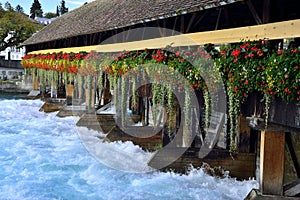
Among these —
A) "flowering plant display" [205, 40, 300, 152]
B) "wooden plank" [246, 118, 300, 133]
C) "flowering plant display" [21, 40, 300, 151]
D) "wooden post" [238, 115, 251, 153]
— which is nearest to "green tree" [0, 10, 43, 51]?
"flowering plant display" [21, 40, 300, 151]

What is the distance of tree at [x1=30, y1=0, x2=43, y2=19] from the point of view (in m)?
58.0

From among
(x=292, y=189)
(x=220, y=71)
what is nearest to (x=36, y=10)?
(x=220, y=71)

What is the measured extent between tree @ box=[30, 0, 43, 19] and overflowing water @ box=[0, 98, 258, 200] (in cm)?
5238

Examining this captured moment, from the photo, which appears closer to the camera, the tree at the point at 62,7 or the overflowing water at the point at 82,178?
the overflowing water at the point at 82,178

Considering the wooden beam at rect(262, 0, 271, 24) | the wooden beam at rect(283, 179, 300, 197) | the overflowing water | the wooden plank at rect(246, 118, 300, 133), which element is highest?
the wooden beam at rect(262, 0, 271, 24)

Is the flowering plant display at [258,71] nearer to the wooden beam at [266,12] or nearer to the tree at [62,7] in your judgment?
the wooden beam at [266,12]

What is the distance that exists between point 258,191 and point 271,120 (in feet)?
3.24

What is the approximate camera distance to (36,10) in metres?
58.9

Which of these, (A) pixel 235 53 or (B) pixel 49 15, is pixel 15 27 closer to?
(A) pixel 235 53

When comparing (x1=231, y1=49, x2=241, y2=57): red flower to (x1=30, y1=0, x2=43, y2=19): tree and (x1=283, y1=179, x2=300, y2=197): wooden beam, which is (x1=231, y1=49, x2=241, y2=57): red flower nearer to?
(x1=283, y1=179, x2=300, y2=197): wooden beam

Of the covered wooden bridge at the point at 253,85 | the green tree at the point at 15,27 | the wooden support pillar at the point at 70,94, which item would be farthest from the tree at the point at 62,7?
the covered wooden bridge at the point at 253,85

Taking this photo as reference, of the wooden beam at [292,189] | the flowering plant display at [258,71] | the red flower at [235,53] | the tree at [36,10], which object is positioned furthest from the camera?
the tree at [36,10]

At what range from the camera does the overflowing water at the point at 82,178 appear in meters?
5.85

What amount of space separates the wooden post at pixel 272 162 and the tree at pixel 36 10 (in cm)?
5866
